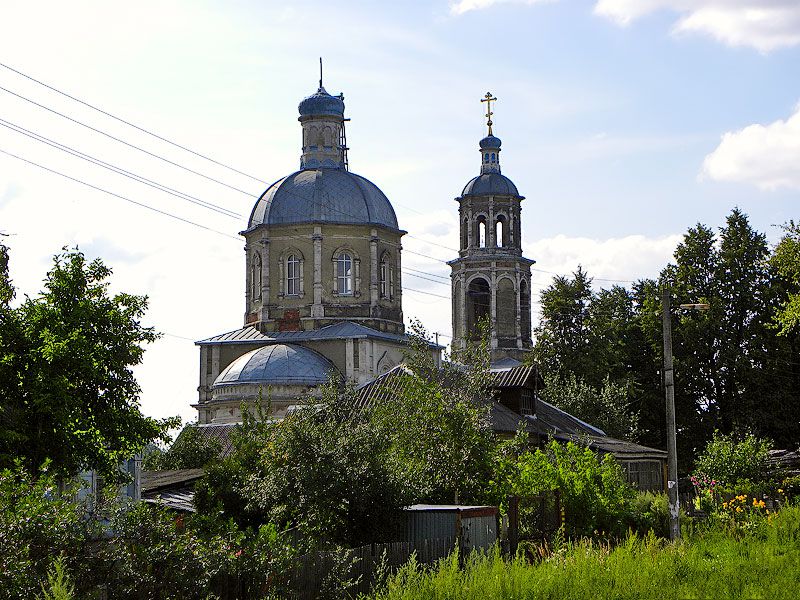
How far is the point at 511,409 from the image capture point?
1628 inches

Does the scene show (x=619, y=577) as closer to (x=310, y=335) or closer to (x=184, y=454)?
(x=184, y=454)

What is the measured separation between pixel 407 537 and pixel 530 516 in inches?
108

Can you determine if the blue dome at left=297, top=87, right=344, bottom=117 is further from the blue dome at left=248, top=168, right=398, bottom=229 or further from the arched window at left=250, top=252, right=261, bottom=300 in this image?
the arched window at left=250, top=252, right=261, bottom=300

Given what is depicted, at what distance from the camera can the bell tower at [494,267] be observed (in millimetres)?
70312

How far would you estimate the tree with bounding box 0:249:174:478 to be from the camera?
21250mm

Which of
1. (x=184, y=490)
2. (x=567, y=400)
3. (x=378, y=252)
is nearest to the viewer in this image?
(x=184, y=490)

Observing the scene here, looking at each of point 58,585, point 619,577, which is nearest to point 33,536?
point 58,585

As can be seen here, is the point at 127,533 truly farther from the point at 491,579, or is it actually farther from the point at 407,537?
the point at 407,537

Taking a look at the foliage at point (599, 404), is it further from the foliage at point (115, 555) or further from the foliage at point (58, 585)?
the foliage at point (58, 585)

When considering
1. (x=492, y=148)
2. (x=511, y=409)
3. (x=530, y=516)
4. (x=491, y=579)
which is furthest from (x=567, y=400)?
(x=491, y=579)

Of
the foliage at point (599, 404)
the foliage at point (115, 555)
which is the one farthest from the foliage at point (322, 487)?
the foliage at point (599, 404)

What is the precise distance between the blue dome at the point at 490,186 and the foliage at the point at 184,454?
31352 mm

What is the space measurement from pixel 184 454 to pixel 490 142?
35.9 metres

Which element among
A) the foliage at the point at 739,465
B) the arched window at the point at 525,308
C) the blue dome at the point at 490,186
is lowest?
the foliage at the point at 739,465
